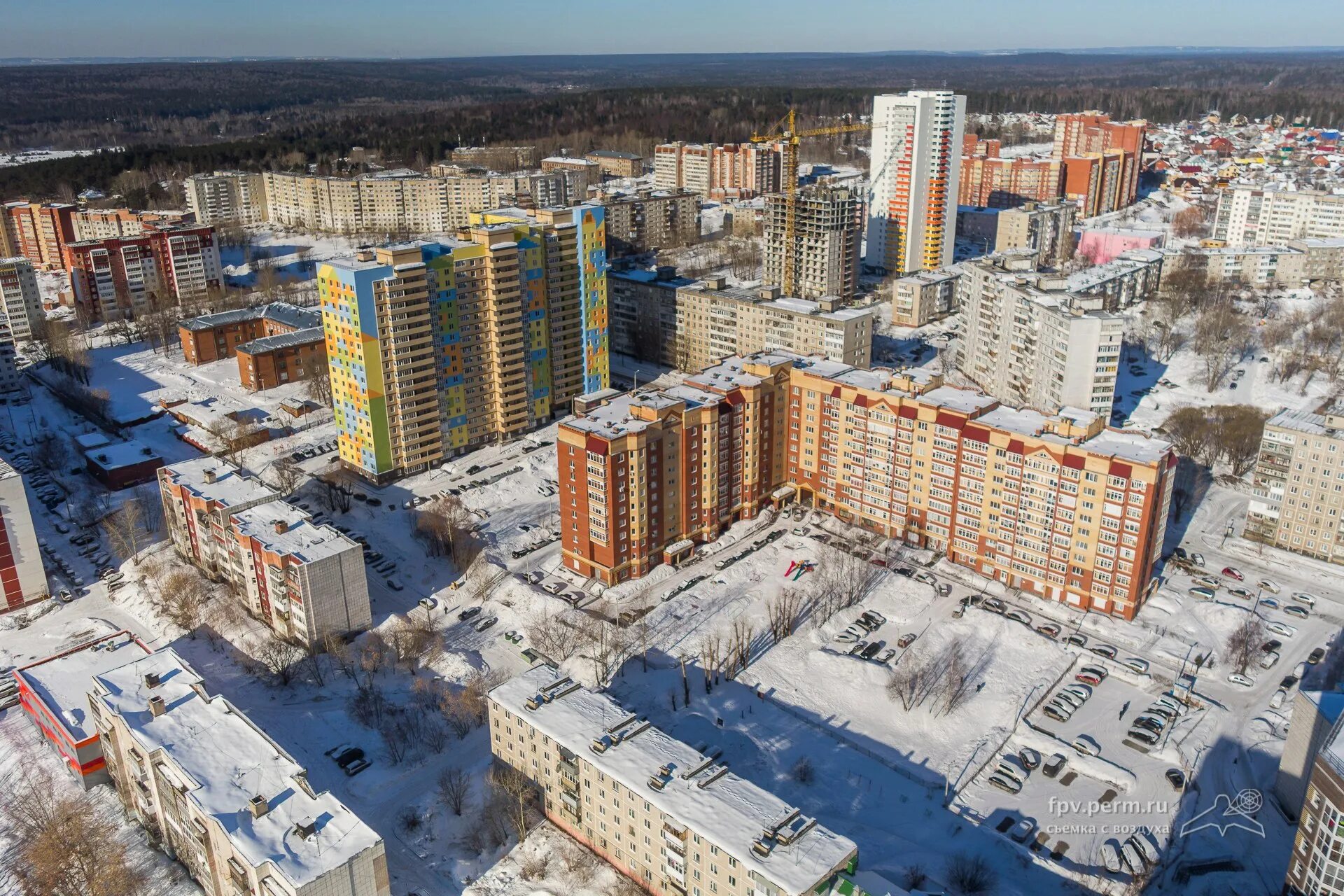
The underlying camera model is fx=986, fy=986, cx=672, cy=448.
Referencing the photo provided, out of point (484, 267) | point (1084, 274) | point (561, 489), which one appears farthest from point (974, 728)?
point (1084, 274)

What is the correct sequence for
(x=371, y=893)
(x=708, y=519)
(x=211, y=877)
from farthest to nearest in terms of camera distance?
(x=708, y=519)
(x=211, y=877)
(x=371, y=893)

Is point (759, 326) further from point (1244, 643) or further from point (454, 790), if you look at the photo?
point (454, 790)

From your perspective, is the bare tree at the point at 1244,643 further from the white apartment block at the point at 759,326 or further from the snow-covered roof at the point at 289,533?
the snow-covered roof at the point at 289,533

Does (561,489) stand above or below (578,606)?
above

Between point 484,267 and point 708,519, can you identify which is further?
point 484,267

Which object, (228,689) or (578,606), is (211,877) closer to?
(228,689)

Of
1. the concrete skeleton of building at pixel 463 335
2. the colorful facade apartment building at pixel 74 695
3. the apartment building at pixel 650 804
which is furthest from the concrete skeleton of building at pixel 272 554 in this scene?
the apartment building at pixel 650 804
